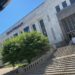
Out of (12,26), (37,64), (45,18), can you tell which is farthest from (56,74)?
(12,26)

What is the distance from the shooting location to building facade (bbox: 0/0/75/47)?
34.4 meters

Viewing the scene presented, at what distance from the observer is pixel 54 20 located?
37.9 m

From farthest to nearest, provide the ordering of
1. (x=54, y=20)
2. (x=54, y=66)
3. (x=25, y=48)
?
1. (x=54, y=20)
2. (x=25, y=48)
3. (x=54, y=66)

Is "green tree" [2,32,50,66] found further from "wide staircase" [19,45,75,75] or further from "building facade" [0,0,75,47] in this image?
"building facade" [0,0,75,47]

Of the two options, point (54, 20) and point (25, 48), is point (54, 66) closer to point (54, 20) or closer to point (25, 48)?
point (25, 48)

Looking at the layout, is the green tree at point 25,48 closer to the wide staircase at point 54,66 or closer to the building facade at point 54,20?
the wide staircase at point 54,66

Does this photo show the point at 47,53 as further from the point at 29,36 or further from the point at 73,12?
the point at 73,12

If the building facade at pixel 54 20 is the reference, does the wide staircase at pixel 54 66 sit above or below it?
below

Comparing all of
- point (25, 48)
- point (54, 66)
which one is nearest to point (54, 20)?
point (25, 48)

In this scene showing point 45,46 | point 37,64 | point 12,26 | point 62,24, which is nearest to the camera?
point 37,64

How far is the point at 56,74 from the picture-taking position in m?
18.7

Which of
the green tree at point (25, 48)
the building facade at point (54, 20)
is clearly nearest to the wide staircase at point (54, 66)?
the green tree at point (25, 48)

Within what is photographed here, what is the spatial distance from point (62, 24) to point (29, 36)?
9512mm

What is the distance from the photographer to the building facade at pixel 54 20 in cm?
3444
